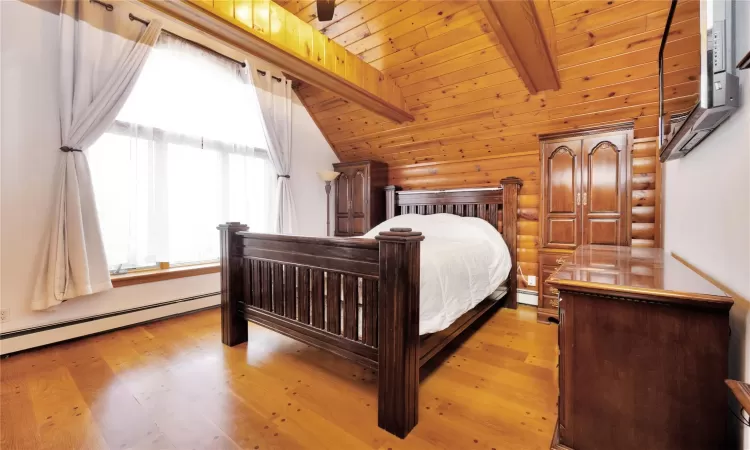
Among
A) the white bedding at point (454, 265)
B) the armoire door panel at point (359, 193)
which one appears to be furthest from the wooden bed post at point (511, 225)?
the armoire door panel at point (359, 193)

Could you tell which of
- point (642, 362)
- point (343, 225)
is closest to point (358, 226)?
point (343, 225)

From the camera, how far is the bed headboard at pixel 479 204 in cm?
334

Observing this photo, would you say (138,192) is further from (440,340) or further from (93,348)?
(440,340)

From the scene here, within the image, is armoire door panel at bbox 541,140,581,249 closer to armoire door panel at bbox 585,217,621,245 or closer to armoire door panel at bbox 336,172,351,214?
armoire door panel at bbox 585,217,621,245

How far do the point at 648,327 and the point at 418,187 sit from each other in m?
3.40

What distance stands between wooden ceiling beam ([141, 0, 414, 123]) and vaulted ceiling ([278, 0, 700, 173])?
316 mm

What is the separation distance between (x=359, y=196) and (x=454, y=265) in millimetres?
2422

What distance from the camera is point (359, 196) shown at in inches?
171

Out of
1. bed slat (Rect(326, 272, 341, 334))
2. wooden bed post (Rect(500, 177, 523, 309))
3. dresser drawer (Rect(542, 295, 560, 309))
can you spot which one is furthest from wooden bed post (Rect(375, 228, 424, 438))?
wooden bed post (Rect(500, 177, 523, 309))

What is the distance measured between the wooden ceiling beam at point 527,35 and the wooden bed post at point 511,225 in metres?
1.07

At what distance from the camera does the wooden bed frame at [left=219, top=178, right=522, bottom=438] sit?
1.44m

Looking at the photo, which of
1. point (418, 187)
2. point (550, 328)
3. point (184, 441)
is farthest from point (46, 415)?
point (418, 187)

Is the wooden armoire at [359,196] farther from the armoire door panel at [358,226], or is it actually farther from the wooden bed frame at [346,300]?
the wooden bed frame at [346,300]

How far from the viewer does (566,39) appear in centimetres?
234
